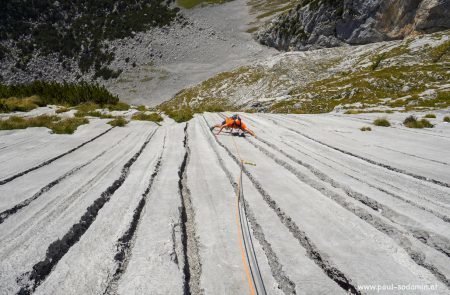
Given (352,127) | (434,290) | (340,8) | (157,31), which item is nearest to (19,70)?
(157,31)

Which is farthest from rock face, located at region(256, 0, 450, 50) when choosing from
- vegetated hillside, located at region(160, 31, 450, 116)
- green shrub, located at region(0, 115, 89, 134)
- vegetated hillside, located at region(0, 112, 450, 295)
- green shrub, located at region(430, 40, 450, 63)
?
green shrub, located at region(0, 115, 89, 134)

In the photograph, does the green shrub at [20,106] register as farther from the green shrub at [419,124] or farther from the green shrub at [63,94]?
the green shrub at [419,124]

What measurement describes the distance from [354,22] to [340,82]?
41.0 metres

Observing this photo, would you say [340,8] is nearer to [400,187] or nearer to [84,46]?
[400,187]

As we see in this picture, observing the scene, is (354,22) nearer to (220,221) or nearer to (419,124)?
(419,124)

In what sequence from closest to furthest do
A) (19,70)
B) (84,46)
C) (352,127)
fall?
(352,127)
(19,70)
(84,46)

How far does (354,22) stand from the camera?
7056 cm

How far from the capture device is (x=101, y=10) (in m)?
127

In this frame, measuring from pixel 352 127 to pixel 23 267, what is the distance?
51.6ft

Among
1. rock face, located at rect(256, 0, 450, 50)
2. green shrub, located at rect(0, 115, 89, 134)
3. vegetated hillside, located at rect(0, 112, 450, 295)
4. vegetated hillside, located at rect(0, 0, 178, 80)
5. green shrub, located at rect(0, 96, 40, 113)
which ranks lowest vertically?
vegetated hillside, located at rect(0, 112, 450, 295)

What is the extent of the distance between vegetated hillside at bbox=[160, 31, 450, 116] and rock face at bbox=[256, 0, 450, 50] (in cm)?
793

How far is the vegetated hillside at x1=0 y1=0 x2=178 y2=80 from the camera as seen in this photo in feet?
315

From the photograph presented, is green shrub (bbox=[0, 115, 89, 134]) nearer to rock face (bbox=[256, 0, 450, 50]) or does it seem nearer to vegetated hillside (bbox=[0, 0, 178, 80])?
rock face (bbox=[256, 0, 450, 50])

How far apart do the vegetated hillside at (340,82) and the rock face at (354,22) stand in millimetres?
7935
